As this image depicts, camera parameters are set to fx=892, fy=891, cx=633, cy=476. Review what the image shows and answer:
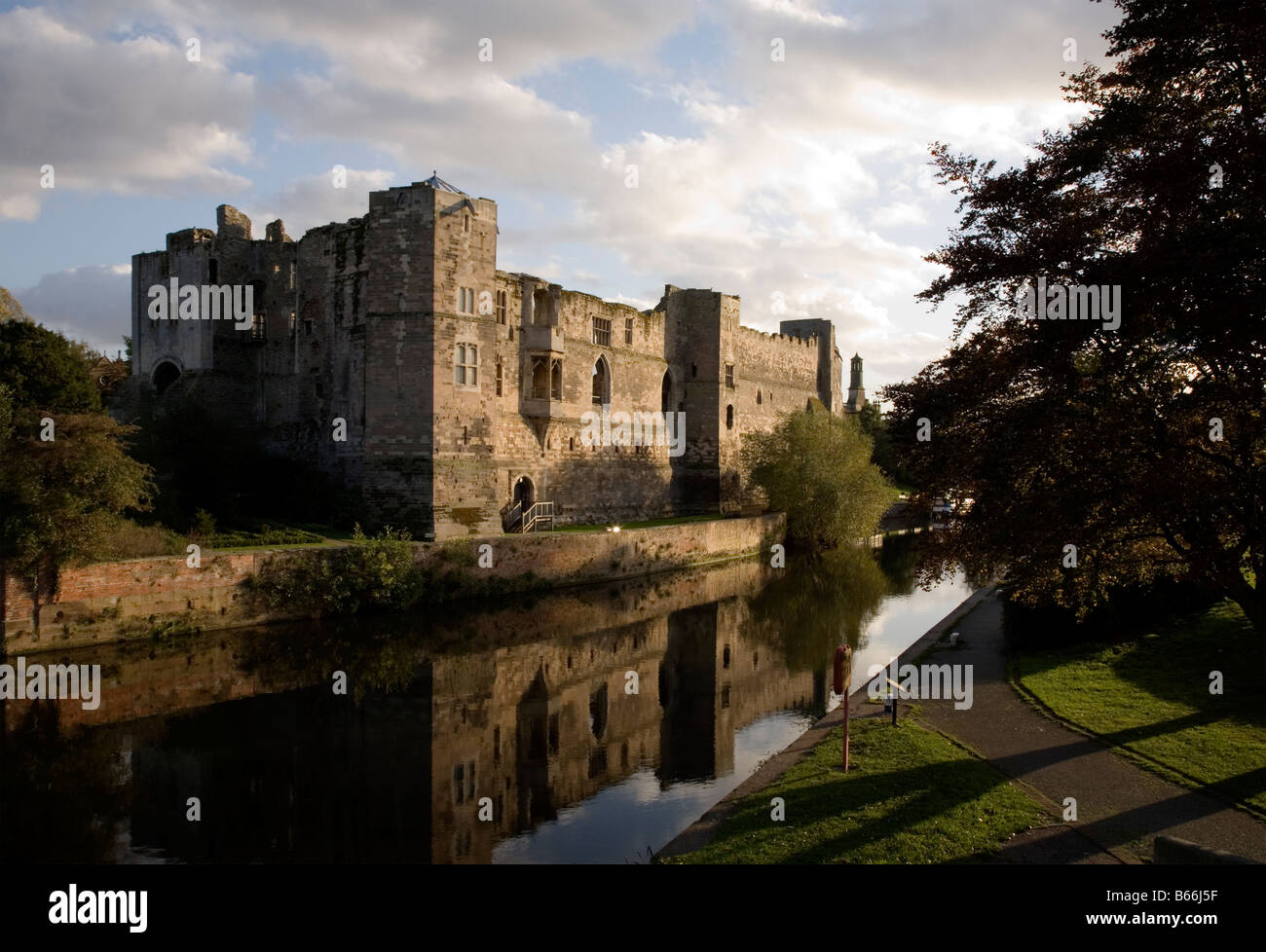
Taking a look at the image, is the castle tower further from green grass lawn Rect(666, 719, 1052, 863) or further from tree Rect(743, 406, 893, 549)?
green grass lawn Rect(666, 719, 1052, 863)

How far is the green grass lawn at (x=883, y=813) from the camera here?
287 inches

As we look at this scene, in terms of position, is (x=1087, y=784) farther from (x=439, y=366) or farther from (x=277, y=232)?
(x=277, y=232)

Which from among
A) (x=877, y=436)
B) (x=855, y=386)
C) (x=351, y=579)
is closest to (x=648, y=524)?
(x=351, y=579)

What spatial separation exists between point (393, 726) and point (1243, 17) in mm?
13128

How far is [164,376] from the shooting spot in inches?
1217

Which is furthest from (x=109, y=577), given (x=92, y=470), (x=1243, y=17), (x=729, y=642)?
(x=1243, y=17)

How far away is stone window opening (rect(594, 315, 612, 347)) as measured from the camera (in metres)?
36.0

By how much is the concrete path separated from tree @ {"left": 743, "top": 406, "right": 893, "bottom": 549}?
23144mm

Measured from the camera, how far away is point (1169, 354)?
26.9ft

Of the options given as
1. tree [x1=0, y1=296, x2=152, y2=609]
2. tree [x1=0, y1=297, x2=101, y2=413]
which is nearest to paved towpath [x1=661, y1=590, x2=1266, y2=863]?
tree [x1=0, y1=296, x2=152, y2=609]

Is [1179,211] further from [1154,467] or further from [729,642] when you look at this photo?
[729,642]

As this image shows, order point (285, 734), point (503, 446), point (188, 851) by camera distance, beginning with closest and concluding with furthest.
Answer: point (188, 851) < point (285, 734) < point (503, 446)

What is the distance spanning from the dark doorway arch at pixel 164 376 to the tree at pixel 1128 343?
27.9 metres

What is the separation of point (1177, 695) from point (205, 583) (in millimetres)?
17333
